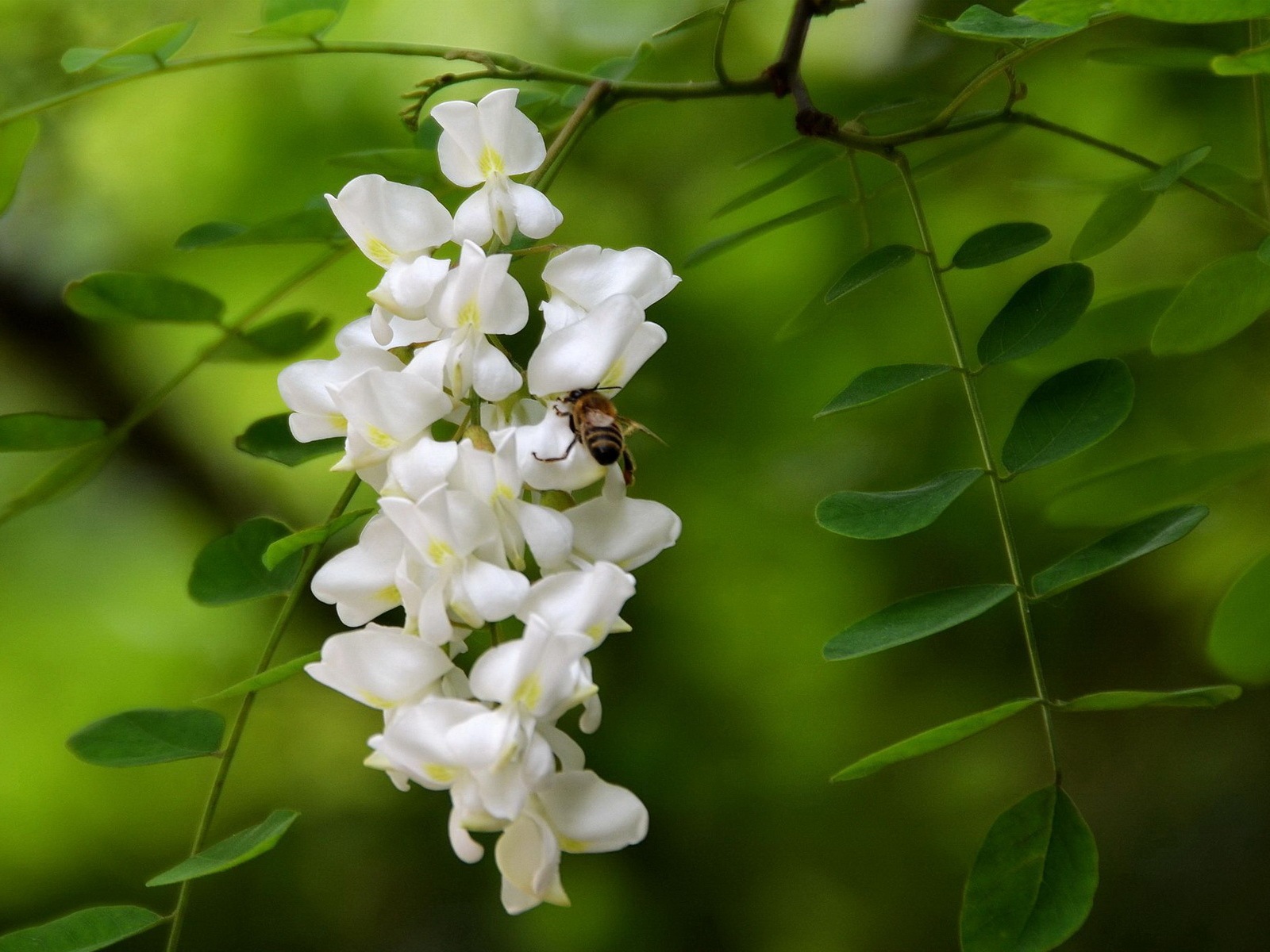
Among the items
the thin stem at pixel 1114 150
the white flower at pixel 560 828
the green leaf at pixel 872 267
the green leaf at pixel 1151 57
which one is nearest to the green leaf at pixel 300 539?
the white flower at pixel 560 828

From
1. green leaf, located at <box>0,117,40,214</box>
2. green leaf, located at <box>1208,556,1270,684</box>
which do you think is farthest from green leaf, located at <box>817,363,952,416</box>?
green leaf, located at <box>0,117,40,214</box>

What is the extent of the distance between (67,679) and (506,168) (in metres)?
1.03

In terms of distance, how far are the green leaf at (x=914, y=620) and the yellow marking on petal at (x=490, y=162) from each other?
213 millimetres

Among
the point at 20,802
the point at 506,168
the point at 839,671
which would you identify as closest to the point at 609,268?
the point at 506,168

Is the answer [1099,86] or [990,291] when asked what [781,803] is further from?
[1099,86]

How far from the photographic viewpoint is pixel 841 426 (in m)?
1.16

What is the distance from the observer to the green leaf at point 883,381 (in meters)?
0.48

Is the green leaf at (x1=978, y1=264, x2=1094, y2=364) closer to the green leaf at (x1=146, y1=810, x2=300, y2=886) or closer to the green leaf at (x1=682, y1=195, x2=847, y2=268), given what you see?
the green leaf at (x1=682, y1=195, x2=847, y2=268)

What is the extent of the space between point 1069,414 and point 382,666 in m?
0.31

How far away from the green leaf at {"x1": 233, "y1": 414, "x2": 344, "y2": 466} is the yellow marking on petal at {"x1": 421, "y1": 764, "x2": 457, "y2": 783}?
0.25 m

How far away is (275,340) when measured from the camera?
682 mm

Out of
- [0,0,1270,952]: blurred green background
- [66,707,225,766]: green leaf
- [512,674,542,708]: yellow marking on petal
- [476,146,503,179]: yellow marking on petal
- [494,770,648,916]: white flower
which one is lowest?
[0,0,1270,952]: blurred green background

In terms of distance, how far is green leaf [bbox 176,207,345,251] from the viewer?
58 cm

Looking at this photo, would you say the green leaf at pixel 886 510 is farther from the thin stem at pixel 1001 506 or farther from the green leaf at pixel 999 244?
the green leaf at pixel 999 244
